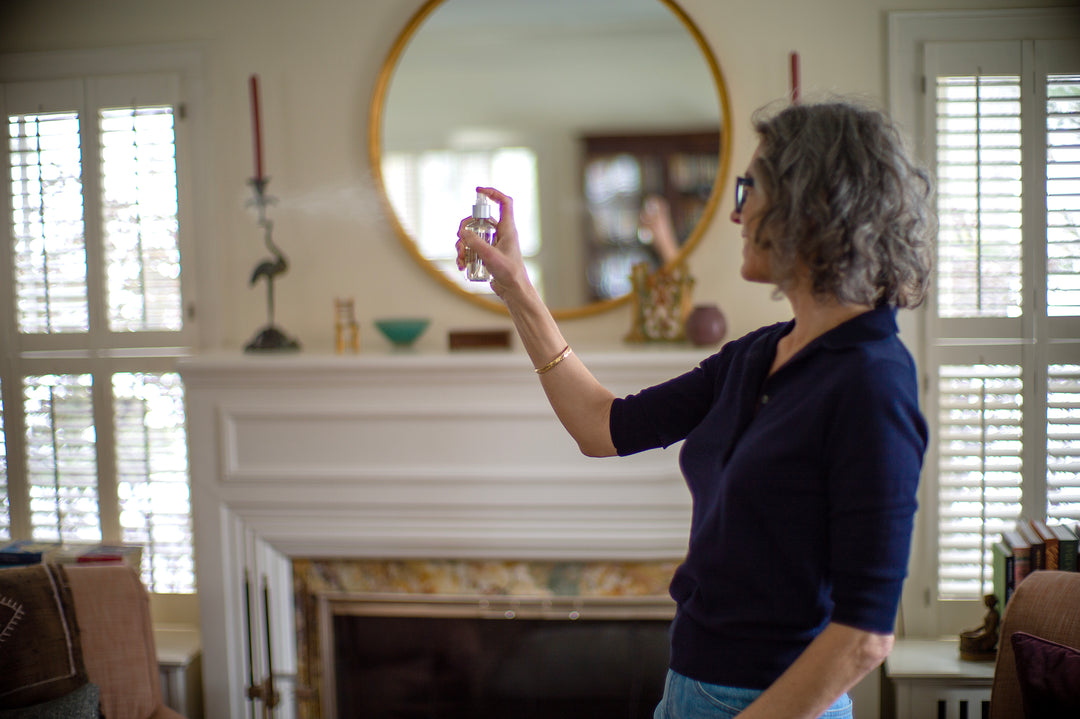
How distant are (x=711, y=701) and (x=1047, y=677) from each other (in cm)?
74

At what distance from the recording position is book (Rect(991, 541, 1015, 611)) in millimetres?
1859

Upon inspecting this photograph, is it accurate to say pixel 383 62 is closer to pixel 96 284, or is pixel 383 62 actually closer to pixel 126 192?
pixel 126 192

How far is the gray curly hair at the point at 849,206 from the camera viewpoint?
842mm

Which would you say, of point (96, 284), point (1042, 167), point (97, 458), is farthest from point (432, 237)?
point (1042, 167)

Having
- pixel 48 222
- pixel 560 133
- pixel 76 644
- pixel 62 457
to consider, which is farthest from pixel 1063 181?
pixel 62 457

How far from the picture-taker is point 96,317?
2.30m

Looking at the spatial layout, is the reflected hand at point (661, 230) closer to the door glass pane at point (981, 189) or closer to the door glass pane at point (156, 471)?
the door glass pane at point (981, 189)

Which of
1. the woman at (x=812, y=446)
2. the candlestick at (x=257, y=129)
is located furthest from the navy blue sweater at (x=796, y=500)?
the candlestick at (x=257, y=129)

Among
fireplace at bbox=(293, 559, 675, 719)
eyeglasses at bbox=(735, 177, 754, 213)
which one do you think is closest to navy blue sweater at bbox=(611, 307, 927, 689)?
eyeglasses at bbox=(735, 177, 754, 213)

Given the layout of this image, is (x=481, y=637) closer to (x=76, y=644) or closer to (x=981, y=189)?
(x=76, y=644)

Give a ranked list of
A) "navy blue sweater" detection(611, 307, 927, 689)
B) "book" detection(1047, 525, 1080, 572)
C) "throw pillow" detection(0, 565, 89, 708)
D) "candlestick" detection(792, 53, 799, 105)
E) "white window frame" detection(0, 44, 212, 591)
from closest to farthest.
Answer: "navy blue sweater" detection(611, 307, 927, 689), "throw pillow" detection(0, 565, 89, 708), "book" detection(1047, 525, 1080, 572), "candlestick" detection(792, 53, 799, 105), "white window frame" detection(0, 44, 212, 591)

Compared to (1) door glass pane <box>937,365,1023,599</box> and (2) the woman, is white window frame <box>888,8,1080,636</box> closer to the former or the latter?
(1) door glass pane <box>937,365,1023,599</box>

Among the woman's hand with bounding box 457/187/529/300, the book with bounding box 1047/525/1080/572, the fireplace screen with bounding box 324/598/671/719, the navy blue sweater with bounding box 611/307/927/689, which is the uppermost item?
the woman's hand with bounding box 457/187/529/300

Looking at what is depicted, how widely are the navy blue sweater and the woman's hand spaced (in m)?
0.32
